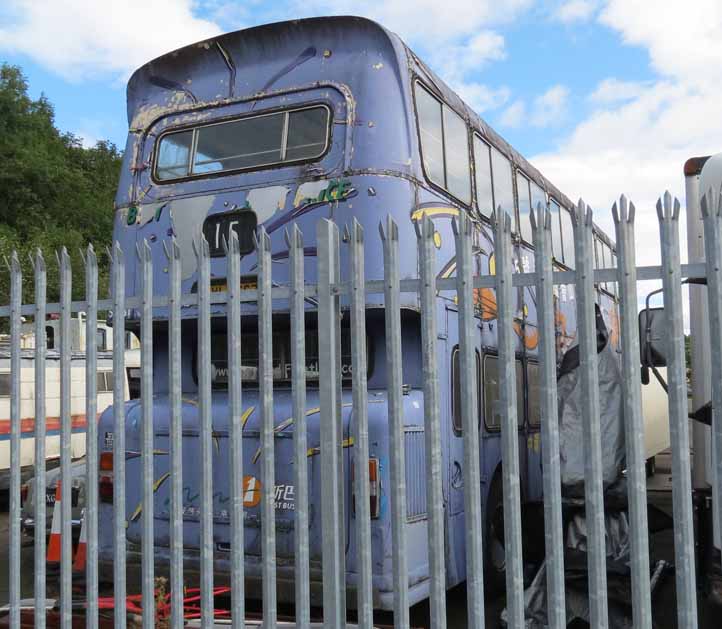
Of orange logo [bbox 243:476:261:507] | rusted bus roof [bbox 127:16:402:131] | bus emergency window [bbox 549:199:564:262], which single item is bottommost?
orange logo [bbox 243:476:261:507]

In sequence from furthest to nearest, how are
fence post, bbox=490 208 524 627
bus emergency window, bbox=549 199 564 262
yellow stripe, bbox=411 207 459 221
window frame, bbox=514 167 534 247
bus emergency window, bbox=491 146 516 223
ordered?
bus emergency window, bbox=549 199 564 262, window frame, bbox=514 167 534 247, bus emergency window, bbox=491 146 516 223, yellow stripe, bbox=411 207 459 221, fence post, bbox=490 208 524 627

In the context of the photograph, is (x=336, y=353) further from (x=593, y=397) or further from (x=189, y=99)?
(x=189, y=99)

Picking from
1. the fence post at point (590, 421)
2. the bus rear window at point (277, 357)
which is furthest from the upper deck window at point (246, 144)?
the fence post at point (590, 421)

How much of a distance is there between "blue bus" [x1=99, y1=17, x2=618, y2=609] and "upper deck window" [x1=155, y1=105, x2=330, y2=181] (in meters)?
0.01

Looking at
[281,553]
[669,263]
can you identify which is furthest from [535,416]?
[669,263]

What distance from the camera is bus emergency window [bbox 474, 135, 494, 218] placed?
763 centimetres

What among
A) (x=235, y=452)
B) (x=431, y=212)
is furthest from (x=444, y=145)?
(x=235, y=452)

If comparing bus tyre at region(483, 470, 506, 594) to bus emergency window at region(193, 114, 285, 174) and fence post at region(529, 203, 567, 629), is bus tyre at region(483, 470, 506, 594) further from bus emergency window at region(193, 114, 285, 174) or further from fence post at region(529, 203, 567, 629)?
fence post at region(529, 203, 567, 629)

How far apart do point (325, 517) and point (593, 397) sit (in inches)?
53.8

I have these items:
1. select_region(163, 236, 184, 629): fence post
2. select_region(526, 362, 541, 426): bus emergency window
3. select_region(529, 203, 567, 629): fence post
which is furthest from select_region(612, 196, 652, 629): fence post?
select_region(526, 362, 541, 426): bus emergency window

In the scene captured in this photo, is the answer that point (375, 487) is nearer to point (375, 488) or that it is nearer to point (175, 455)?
point (375, 488)

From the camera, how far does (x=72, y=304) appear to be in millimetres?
4449

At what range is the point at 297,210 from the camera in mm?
6238

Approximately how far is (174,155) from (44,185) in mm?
39780
